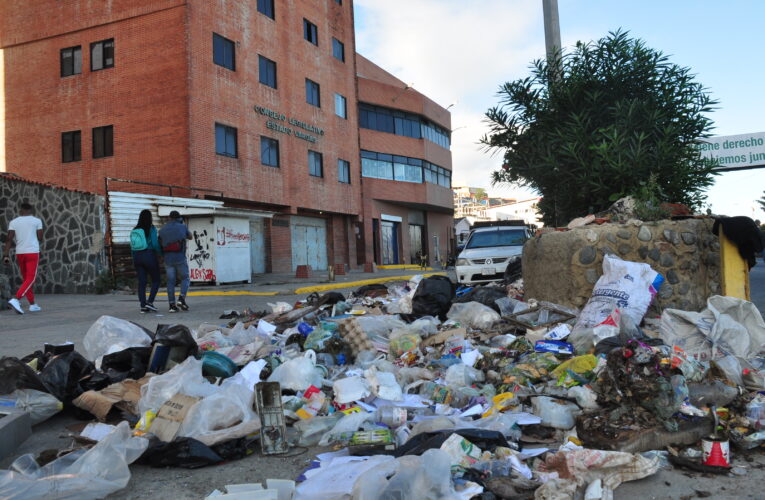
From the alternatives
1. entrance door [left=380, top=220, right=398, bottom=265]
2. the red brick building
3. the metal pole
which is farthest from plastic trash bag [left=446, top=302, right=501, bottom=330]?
entrance door [left=380, top=220, right=398, bottom=265]

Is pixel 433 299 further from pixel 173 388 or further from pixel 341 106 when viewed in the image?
pixel 341 106

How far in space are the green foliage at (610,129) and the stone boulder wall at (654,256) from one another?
45.3 inches

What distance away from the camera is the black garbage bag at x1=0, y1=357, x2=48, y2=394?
340cm

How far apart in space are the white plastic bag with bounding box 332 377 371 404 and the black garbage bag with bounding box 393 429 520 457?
0.92 metres

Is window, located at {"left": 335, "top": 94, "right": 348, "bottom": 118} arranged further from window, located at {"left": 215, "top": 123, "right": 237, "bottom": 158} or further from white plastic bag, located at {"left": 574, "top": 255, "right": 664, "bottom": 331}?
white plastic bag, located at {"left": 574, "top": 255, "right": 664, "bottom": 331}

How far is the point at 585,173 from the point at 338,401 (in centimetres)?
535

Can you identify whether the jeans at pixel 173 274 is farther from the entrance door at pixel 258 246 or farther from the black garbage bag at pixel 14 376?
the entrance door at pixel 258 246

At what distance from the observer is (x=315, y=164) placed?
999 inches

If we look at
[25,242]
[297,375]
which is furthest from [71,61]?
[297,375]

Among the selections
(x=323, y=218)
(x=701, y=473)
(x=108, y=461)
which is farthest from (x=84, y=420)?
(x=323, y=218)

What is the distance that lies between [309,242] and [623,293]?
21.2m

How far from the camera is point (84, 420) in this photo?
3.62 metres

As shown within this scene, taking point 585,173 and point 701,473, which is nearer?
point 701,473

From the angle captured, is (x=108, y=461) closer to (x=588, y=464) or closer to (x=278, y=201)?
(x=588, y=464)
